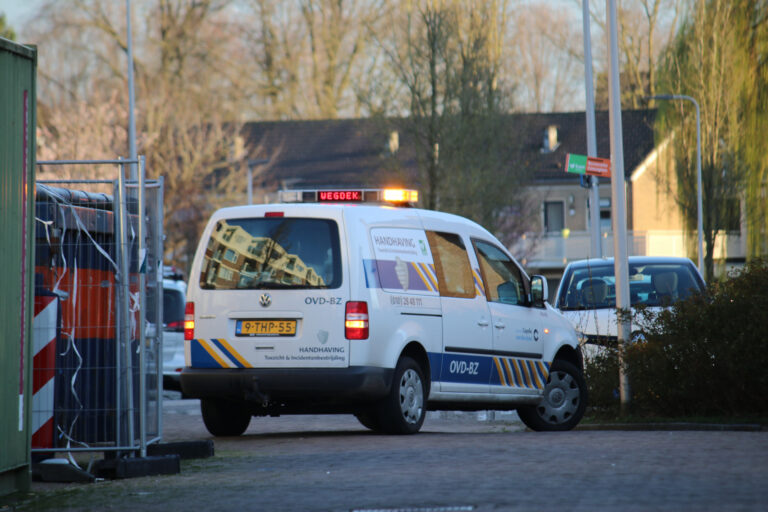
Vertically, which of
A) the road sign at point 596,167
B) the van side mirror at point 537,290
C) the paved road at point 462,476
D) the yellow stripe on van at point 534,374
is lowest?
the paved road at point 462,476

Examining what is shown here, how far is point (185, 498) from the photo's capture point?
7852mm

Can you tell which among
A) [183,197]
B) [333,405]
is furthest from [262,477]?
[183,197]

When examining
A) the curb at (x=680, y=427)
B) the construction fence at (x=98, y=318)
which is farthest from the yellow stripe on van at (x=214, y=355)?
the curb at (x=680, y=427)

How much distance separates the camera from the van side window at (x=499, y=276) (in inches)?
520

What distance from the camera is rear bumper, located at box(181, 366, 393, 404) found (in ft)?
37.7

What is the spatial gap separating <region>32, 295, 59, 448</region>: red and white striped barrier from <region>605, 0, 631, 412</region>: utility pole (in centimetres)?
625

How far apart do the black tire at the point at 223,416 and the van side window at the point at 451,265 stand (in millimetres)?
2143

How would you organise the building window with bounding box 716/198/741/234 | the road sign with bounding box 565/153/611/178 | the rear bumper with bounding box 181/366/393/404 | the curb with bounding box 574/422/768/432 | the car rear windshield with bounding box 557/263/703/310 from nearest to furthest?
1. the rear bumper with bounding box 181/366/393/404
2. the curb with bounding box 574/422/768/432
3. the road sign with bounding box 565/153/611/178
4. the car rear windshield with bounding box 557/263/703/310
5. the building window with bounding box 716/198/741/234

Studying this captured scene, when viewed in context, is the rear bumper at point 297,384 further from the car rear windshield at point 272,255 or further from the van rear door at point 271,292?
the car rear windshield at point 272,255

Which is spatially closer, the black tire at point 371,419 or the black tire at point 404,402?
the black tire at point 404,402

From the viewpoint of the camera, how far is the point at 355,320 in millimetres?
11562

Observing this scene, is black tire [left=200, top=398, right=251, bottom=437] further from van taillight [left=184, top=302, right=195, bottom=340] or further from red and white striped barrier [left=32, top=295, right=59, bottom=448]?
red and white striped barrier [left=32, top=295, right=59, bottom=448]

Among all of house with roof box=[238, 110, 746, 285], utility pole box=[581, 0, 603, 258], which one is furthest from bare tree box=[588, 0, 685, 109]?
utility pole box=[581, 0, 603, 258]

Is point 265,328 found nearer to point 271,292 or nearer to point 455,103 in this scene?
point 271,292
